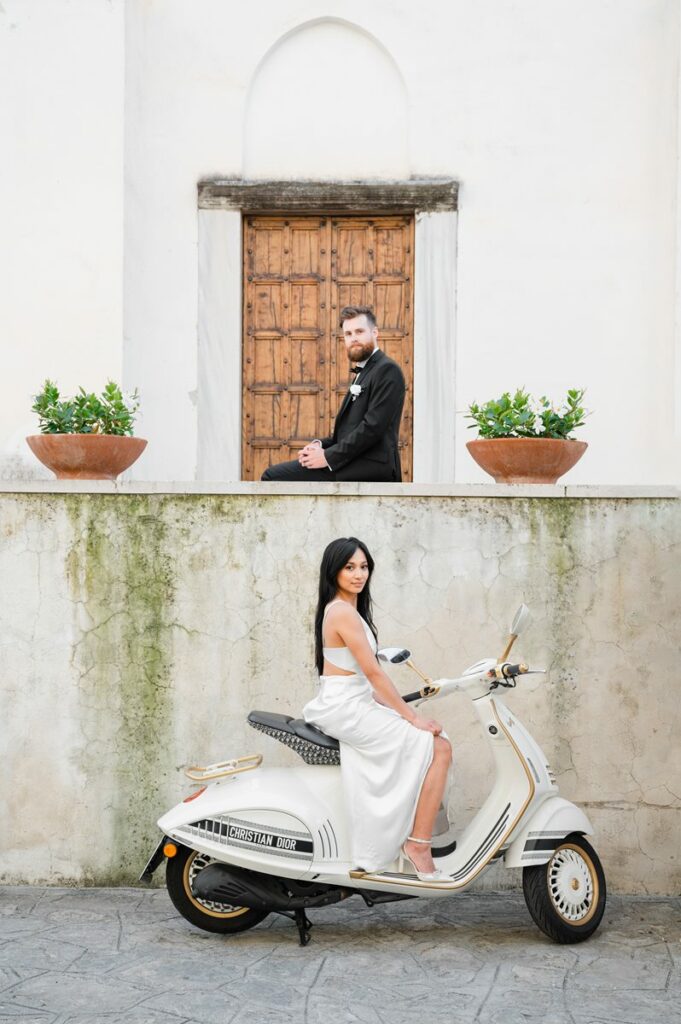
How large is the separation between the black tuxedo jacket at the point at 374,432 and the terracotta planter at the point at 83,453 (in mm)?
1076

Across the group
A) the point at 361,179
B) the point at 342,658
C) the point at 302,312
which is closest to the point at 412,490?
the point at 342,658

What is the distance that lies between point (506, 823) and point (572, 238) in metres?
5.21

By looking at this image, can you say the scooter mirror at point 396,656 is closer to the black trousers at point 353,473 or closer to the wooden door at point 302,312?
the black trousers at point 353,473

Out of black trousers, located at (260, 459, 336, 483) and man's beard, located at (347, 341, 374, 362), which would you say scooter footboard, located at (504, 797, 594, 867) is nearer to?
black trousers, located at (260, 459, 336, 483)

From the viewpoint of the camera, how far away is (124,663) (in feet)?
19.6

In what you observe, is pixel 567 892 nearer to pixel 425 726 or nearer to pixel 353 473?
pixel 425 726

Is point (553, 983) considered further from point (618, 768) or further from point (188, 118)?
point (188, 118)

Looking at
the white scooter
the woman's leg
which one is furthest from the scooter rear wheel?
the woman's leg

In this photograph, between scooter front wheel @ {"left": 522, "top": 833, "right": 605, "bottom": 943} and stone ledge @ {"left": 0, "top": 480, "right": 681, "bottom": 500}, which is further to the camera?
stone ledge @ {"left": 0, "top": 480, "right": 681, "bottom": 500}

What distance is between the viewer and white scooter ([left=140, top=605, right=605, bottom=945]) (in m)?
4.80

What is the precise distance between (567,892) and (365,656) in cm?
128

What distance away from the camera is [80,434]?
611cm

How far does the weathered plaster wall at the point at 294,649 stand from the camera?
5.90 metres

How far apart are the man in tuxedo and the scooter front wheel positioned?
2.11 m
